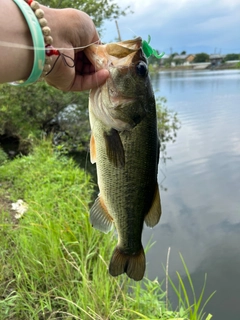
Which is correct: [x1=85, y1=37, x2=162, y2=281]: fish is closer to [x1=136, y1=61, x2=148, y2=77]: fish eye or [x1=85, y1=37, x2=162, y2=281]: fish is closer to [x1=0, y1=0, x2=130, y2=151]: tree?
[x1=136, y1=61, x2=148, y2=77]: fish eye

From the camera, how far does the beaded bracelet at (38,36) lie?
4.11ft

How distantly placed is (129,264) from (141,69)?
3.76ft

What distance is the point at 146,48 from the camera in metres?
1.65

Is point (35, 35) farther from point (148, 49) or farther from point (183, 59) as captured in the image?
point (183, 59)

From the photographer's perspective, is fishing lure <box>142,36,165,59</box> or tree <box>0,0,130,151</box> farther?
tree <box>0,0,130,151</box>

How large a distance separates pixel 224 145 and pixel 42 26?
9792 millimetres

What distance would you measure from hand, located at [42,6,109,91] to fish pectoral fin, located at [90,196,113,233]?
2.26ft

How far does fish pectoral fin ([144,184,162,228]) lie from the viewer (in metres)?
1.82

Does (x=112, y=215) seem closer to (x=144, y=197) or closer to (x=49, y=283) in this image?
(x=144, y=197)

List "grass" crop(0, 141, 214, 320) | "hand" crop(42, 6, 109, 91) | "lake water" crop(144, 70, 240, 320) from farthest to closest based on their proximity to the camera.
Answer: "lake water" crop(144, 70, 240, 320) → "grass" crop(0, 141, 214, 320) → "hand" crop(42, 6, 109, 91)

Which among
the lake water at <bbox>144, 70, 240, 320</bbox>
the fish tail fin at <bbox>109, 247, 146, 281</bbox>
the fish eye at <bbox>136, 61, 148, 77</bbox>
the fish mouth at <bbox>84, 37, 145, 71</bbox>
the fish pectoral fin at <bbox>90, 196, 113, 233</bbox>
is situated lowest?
the lake water at <bbox>144, 70, 240, 320</bbox>

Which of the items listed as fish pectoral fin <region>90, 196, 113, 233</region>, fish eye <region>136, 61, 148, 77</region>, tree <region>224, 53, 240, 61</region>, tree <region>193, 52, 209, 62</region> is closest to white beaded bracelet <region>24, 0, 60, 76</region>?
fish eye <region>136, 61, 148, 77</region>

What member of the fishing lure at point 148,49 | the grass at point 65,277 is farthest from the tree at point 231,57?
the fishing lure at point 148,49

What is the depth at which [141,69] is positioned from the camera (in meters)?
1.58
